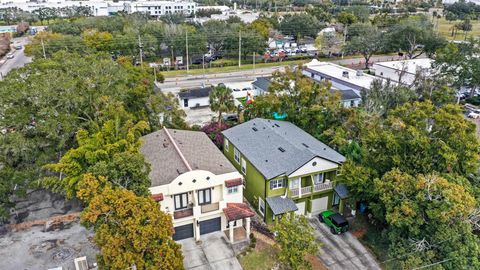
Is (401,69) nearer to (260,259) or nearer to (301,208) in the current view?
(301,208)

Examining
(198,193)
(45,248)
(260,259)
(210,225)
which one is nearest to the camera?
(260,259)

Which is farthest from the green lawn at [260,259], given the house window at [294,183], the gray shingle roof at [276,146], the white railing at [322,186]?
the white railing at [322,186]

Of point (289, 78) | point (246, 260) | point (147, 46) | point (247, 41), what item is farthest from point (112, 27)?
point (246, 260)

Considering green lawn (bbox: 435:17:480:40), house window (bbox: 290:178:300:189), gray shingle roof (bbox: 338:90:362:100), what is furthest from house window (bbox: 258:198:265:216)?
green lawn (bbox: 435:17:480:40)

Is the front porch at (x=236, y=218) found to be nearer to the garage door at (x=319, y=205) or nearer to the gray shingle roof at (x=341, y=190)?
the garage door at (x=319, y=205)

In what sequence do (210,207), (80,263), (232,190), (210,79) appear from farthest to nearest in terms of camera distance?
(210,79), (232,190), (210,207), (80,263)

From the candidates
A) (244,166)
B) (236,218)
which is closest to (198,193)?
(236,218)

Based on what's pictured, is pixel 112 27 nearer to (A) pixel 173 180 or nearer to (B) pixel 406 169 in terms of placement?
(A) pixel 173 180
